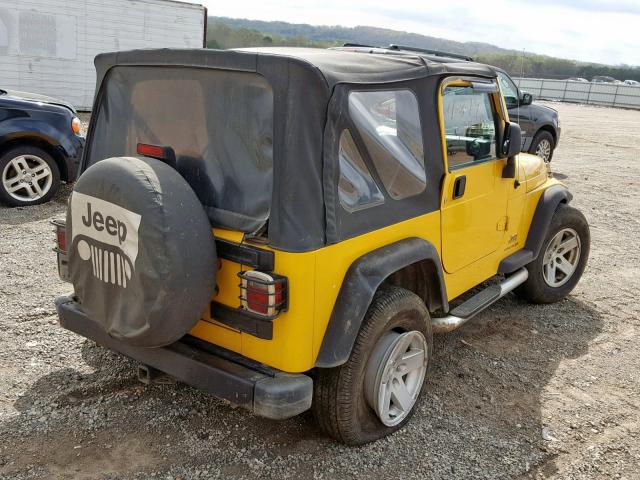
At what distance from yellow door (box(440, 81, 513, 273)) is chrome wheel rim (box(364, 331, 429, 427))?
62 centimetres

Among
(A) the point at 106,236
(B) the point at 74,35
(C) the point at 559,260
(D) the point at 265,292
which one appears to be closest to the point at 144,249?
(A) the point at 106,236

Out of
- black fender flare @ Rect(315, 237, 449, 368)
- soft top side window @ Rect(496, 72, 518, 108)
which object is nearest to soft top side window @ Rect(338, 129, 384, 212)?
black fender flare @ Rect(315, 237, 449, 368)

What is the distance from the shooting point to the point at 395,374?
324cm

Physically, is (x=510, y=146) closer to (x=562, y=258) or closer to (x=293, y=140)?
(x=562, y=258)

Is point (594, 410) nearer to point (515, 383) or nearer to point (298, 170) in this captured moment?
point (515, 383)

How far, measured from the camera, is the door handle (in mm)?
3596

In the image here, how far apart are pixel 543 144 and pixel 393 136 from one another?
9533 mm

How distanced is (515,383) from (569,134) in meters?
16.8

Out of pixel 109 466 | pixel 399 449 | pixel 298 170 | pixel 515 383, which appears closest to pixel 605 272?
pixel 515 383

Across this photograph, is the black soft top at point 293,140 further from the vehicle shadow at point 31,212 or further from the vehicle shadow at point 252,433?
the vehicle shadow at point 31,212

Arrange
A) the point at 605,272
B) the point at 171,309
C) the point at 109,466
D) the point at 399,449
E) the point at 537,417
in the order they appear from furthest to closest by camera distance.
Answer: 1. the point at 605,272
2. the point at 537,417
3. the point at 399,449
4. the point at 109,466
5. the point at 171,309

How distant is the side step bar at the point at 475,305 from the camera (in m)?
3.69

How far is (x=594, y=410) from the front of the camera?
3.71 metres

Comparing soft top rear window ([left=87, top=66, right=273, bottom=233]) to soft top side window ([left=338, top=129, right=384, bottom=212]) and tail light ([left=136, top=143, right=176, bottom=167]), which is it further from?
soft top side window ([left=338, top=129, right=384, bottom=212])
